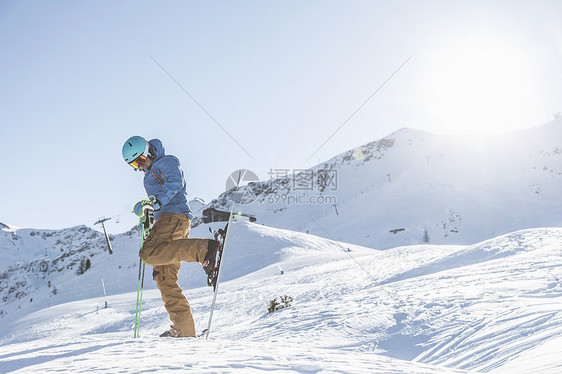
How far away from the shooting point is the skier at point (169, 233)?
12.1 ft

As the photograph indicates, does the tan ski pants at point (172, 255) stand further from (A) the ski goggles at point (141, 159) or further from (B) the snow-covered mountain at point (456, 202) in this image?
(B) the snow-covered mountain at point (456, 202)

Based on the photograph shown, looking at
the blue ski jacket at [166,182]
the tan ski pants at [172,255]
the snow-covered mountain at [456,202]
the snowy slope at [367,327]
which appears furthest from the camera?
the snow-covered mountain at [456,202]

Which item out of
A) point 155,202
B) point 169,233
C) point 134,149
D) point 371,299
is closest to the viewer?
point 155,202

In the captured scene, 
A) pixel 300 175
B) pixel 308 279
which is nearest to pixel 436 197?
pixel 308 279

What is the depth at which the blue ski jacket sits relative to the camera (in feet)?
12.8

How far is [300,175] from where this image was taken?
2709 inches

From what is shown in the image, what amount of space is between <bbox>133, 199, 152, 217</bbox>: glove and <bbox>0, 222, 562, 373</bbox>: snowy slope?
136cm

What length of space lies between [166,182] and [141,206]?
15.6 inches

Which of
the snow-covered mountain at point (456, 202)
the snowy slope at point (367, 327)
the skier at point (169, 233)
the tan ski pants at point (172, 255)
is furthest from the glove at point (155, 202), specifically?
the snow-covered mountain at point (456, 202)

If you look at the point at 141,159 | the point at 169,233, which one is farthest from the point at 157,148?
the point at 169,233

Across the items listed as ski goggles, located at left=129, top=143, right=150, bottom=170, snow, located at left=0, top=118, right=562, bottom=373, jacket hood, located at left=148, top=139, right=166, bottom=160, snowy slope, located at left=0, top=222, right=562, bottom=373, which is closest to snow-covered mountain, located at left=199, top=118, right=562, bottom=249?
snow, located at left=0, top=118, right=562, bottom=373

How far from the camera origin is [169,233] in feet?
12.8

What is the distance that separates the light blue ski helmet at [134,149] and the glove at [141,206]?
598 millimetres

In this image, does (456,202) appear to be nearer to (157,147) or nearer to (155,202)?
(157,147)
